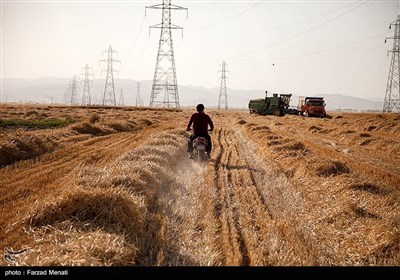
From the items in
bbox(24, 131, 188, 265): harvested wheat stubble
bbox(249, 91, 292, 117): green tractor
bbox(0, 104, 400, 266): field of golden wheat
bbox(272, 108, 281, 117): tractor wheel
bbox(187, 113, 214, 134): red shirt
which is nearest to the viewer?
bbox(24, 131, 188, 265): harvested wheat stubble

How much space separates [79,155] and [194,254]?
33.8 feet

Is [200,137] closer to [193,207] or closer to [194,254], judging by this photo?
[193,207]

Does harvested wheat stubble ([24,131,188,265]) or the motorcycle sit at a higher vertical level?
the motorcycle

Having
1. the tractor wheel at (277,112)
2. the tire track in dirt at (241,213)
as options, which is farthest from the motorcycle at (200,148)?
the tractor wheel at (277,112)

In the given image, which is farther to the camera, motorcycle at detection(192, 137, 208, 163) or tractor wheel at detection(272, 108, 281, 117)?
tractor wheel at detection(272, 108, 281, 117)

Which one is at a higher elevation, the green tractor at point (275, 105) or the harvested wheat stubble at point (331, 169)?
the green tractor at point (275, 105)

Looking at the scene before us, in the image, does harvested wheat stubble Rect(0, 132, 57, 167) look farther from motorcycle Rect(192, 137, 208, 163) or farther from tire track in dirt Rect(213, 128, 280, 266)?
tire track in dirt Rect(213, 128, 280, 266)

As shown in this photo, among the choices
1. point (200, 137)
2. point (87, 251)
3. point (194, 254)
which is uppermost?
point (200, 137)

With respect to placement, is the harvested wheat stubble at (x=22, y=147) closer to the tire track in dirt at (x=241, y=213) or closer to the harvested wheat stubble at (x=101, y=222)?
the harvested wheat stubble at (x=101, y=222)

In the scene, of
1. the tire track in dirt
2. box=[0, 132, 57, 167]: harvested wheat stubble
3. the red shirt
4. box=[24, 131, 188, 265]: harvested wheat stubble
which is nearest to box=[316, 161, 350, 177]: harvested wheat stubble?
the tire track in dirt

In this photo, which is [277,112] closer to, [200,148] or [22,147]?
[200,148]

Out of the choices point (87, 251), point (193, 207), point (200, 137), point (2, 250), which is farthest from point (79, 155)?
point (87, 251)

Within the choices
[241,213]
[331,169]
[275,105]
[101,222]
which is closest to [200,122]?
[331,169]
